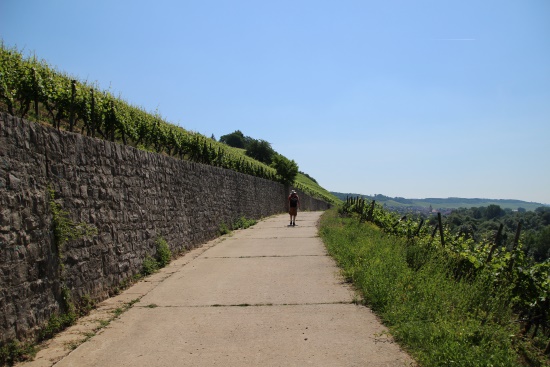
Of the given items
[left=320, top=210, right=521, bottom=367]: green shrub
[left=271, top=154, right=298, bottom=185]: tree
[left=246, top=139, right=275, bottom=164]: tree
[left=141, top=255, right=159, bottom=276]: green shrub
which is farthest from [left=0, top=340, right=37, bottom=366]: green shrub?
[left=246, top=139, right=275, bottom=164]: tree

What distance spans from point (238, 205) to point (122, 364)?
15.8 metres

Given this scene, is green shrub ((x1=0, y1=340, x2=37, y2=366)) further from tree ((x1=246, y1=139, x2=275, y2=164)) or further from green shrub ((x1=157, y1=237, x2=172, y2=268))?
tree ((x1=246, y1=139, x2=275, y2=164))

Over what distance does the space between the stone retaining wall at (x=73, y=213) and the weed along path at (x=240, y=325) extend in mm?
592

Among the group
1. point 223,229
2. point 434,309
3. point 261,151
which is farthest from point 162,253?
point 261,151

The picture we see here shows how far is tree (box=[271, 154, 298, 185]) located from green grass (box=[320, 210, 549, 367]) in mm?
36982

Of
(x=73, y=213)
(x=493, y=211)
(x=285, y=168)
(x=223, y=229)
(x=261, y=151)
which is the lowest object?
(x=223, y=229)

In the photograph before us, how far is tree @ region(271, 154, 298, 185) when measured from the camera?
46062 millimetres

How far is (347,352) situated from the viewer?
442 cm

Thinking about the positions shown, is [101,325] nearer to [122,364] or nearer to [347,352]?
[122,364]

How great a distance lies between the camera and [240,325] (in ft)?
17.8

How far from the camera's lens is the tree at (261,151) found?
86.0 metres

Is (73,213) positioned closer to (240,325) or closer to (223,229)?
(240,325)

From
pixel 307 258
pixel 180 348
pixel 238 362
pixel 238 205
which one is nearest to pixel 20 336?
pixel 180 348

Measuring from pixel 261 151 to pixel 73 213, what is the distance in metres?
81.1
